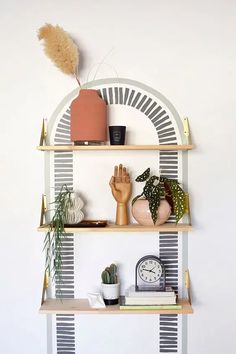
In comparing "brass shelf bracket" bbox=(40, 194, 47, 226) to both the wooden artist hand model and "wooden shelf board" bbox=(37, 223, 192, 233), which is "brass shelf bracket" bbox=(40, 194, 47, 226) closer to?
"wooden shelf board" bbox=(37, 223, 192, 233)

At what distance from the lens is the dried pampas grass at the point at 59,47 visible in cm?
200

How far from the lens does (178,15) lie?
2.16 meters

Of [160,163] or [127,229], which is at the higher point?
[160,163]

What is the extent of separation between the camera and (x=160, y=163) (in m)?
2.17

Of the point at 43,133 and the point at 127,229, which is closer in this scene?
the point at 127,229

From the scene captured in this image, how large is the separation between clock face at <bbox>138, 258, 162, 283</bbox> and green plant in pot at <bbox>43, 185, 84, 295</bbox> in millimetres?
391

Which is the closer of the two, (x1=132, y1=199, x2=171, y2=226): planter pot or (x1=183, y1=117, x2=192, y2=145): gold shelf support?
(x1=132, y1=199, x2=171, y2=226): planter pot

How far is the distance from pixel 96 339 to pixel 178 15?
1723 mm

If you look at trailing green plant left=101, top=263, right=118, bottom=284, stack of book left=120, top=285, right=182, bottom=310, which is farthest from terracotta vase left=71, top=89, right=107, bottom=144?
stack of book left=120, top=285, right=182, bottom=310

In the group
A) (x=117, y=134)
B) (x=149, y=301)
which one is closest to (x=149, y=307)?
(x=149, y=301)

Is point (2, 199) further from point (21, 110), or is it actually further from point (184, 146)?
point (184, 146)

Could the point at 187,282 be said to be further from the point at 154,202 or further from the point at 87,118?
the point at 87,118

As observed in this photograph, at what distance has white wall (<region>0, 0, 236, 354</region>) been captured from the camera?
2.16 metres

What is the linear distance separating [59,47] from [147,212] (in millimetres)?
894
